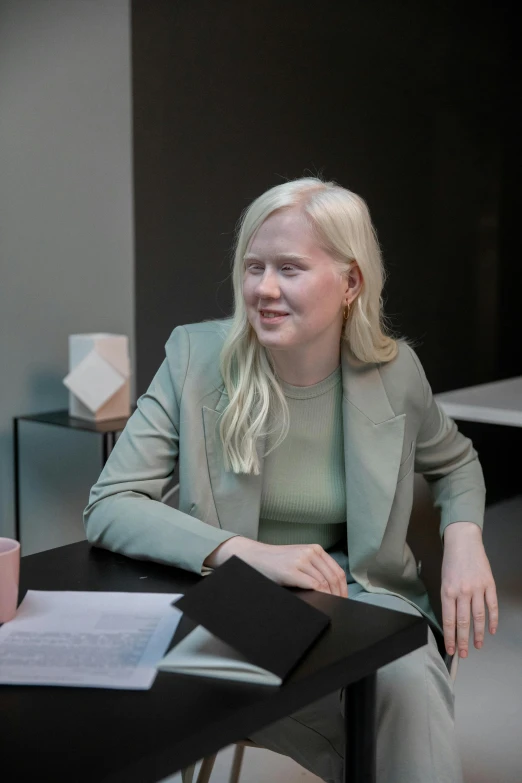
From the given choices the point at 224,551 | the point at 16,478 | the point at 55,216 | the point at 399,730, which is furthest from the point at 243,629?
the point at 55,216

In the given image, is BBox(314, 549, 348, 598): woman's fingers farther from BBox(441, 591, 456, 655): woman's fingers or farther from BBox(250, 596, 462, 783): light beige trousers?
BBox(441, 591, 456, 655): woman's fingers

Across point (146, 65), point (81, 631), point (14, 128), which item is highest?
point (146, 65)

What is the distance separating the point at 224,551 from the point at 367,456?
38 centimetres

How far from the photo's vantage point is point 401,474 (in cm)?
176

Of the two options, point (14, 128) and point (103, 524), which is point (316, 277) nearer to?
point (103, 524)

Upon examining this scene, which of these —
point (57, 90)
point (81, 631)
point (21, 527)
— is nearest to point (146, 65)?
point (57, 90)

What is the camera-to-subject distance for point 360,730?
120 centimetres

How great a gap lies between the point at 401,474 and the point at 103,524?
22.0 inches

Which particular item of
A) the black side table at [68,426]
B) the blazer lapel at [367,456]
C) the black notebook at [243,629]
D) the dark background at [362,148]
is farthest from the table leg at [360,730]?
the dark background at [362,148]

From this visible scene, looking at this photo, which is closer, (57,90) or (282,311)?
(282,311)

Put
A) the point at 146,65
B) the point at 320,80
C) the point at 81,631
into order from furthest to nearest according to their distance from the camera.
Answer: the point at 320,80 < the point at 146,65 < the point at 81,631

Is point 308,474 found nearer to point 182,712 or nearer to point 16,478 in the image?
point 182,712

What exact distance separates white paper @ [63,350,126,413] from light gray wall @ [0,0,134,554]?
4.6 inches

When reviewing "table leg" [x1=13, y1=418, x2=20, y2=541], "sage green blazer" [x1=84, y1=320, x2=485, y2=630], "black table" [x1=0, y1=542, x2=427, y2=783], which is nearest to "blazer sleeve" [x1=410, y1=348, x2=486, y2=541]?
"sage green blazer" [x1=84, y1=320, x2=485, y2=630]
